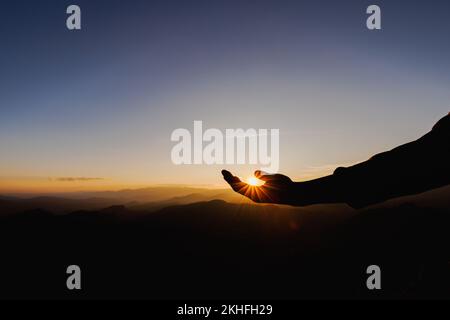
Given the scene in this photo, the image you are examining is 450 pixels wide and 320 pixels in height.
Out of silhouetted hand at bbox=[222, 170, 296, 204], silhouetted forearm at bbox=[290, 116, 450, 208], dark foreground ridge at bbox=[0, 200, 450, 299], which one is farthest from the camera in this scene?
dark foreground ridge at bbox=[0, 200, 450, 299]

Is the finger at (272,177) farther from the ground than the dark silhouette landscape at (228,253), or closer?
farther from the ground

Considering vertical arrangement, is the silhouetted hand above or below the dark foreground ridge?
above

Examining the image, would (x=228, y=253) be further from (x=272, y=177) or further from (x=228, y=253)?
(x=272, y=177)

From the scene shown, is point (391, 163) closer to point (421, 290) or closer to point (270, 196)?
point (270, 196)

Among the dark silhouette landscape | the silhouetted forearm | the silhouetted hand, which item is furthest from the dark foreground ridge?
the silhouetted forearm

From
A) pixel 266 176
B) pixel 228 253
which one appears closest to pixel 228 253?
pixel 228 253

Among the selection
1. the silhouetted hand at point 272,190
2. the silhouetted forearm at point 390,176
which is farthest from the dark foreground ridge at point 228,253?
the silhouetted forearm at point 390,176

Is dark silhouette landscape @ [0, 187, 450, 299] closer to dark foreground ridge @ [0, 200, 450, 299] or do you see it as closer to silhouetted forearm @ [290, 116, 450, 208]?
dark foreground ridge @ [0, 200, 450, 299]

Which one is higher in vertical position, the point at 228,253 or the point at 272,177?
the point at 272,177

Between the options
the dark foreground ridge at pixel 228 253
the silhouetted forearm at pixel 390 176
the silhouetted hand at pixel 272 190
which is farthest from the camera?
the dark foreground ridge at pixel 228 253

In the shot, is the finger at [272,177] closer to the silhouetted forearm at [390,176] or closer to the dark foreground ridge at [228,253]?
the silhouetted forearm at [390,176]
